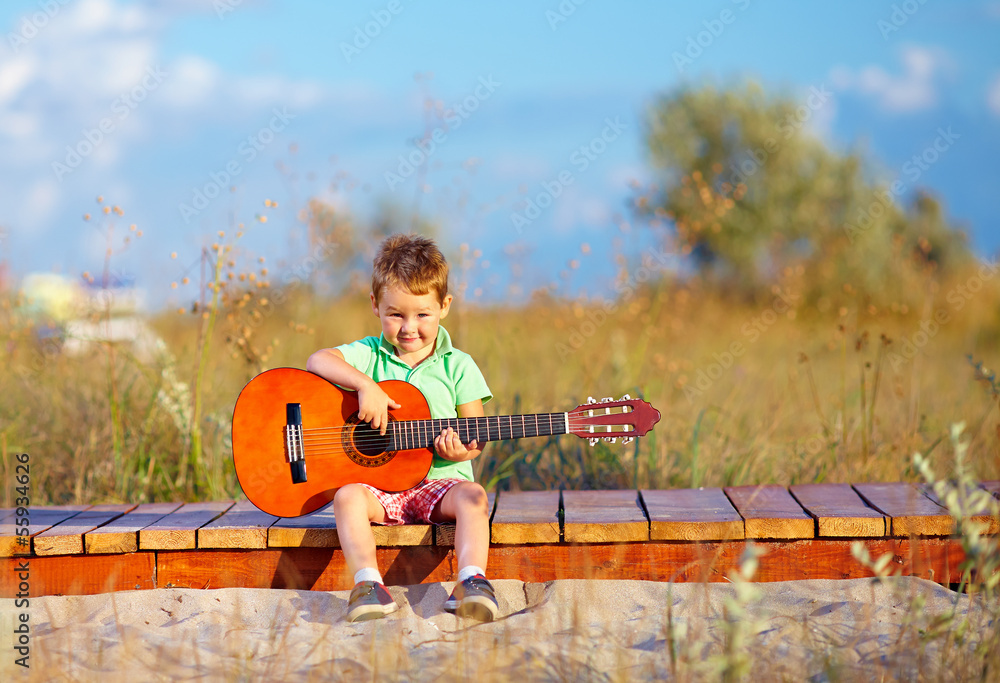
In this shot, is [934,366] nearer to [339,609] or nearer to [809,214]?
[339,609]

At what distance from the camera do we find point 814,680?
84.8 inches

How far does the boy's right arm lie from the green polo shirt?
0.32ft

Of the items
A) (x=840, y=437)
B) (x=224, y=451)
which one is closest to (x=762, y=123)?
(x=840, y=437)

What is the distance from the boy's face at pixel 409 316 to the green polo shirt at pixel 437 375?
71 millimetres

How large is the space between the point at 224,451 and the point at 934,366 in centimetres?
614

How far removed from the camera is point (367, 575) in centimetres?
274

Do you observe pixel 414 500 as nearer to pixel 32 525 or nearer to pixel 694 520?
pixel 694 520

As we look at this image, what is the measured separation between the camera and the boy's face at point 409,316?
10.0 ft

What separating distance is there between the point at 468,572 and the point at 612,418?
0.70 metres

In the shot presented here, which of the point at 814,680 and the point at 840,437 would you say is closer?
the point at 814,680

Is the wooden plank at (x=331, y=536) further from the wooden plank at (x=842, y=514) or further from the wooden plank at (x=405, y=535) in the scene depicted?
the wooden plank at (x=842, y=514)

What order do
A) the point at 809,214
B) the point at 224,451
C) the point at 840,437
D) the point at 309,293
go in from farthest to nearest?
the point at 809,214 < the point at 309,293 < the point at 840,437 < the point at 224,451

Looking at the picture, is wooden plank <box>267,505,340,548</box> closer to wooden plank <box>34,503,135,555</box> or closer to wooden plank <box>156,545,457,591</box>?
wooden plank <box>156,545,457,591</box>

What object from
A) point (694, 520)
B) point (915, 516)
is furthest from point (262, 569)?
point (915, 516)
